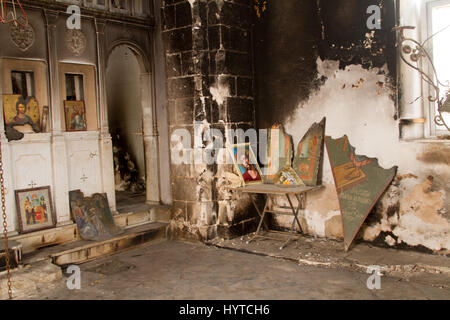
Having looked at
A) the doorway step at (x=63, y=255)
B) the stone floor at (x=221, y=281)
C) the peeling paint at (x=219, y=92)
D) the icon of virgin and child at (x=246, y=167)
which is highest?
the peeling paint at (x=219, y=92)

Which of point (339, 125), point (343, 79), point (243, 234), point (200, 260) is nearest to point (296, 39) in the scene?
point (343, 79)

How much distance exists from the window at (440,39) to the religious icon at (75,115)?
4.34 meters

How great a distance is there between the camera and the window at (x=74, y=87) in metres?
5.88

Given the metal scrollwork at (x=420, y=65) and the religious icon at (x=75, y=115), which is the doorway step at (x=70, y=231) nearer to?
the religious icon at (x=75, y=115)

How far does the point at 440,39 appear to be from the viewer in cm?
515

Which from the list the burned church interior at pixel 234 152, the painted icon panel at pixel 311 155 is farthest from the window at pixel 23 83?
the painted icon panel at pixel 311 155

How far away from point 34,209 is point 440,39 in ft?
16.6

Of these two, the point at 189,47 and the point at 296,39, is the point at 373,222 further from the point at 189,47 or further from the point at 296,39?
the point at 189,47

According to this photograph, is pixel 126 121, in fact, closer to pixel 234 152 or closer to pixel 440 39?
pixel 234 152

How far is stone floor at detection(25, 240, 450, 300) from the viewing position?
437 cm

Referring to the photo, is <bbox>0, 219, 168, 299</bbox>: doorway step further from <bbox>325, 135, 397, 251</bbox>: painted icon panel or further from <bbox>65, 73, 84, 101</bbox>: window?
<bbox>325, 135, 397, 251</bbox>: painted icon panel

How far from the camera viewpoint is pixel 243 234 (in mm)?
6375

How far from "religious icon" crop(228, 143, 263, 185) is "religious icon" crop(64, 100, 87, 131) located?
1966mm

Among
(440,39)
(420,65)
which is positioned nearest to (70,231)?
(420,65)
